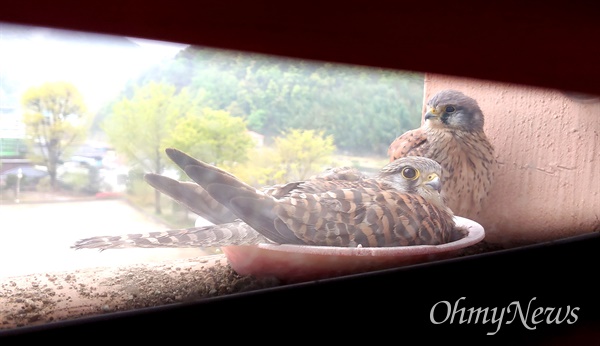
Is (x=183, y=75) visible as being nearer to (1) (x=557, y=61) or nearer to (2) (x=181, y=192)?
(2) (x=181, y=192)

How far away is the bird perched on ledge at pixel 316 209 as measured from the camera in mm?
1452

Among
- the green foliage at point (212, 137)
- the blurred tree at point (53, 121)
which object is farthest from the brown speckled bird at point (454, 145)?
the blurred tree at point (53, 121)

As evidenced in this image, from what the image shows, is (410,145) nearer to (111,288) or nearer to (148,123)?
(148,123)

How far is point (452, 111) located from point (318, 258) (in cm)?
73

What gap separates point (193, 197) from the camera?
147 cm

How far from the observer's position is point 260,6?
60.2 inches

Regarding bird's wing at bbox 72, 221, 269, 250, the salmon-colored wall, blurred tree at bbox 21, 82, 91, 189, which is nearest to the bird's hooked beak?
the salmon-colored wall

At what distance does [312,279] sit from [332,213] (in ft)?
0.73

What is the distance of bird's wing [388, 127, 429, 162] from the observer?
1851mm

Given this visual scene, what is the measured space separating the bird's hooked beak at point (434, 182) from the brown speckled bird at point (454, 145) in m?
0.02

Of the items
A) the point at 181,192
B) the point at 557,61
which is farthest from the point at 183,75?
the point at 557,61

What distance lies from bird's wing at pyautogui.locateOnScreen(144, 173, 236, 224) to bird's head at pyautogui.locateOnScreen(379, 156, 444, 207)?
0.58m

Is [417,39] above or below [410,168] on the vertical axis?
above

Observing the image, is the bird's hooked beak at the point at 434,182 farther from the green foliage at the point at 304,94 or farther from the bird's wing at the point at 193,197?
the bird's wing at the point at 193,197
